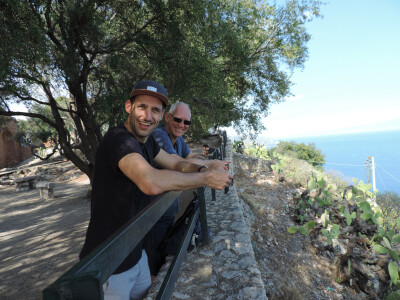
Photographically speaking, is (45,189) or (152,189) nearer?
(152,189)

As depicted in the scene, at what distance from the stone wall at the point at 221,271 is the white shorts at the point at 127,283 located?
134 millimetres

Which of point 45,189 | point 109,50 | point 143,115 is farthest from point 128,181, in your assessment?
point 45,189

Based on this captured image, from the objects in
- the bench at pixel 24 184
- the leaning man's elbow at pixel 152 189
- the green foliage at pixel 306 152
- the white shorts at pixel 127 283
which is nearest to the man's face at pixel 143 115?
the leaning man's elbow at pixel 152 189

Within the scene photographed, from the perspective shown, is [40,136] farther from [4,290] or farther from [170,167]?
[170,167]

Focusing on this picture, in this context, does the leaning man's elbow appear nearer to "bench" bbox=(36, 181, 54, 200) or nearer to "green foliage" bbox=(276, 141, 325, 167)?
"bench" bbox=(36, 181, 54, 200)

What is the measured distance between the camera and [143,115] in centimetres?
190

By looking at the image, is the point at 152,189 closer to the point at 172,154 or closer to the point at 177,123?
the point at 172,154

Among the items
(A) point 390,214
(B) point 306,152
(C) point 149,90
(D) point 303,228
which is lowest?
(B) point 306,152

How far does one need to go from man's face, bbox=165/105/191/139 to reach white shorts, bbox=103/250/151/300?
1660 mm

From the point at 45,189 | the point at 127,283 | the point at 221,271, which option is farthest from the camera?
the point at 45,189

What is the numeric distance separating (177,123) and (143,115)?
1.34 m

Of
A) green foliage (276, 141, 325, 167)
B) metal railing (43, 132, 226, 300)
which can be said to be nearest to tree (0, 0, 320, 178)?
metal railing (43, 132, 226, 300)

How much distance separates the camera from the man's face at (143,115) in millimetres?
1854

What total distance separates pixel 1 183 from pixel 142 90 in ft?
65.4
